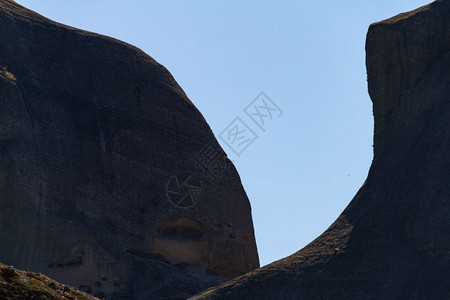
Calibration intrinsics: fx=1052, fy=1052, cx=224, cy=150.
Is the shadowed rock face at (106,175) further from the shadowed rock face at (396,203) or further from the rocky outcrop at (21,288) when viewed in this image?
the rocky outcrop at (21,288)

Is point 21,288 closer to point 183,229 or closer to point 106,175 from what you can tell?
point 106,175

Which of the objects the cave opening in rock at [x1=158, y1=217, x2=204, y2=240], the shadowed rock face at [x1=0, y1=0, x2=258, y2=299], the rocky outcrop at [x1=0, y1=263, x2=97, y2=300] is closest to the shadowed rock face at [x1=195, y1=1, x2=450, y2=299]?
the shadowed rock face at [x1=0, y1=0, x2=258, y2=299]

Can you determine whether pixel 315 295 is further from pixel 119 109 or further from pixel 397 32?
pixel 119 109

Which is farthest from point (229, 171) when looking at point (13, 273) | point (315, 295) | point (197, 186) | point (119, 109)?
point (13, 273)

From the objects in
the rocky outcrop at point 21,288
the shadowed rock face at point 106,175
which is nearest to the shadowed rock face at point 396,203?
the shadowed rock face at point 106,175

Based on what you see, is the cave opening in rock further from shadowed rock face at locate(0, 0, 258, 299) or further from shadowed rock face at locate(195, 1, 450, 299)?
shadowed rock face at locate(195, 1, 450, 299)

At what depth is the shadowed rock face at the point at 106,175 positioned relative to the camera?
3787cm

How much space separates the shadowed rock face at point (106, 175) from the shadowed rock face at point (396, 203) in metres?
6.98

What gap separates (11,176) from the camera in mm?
37531

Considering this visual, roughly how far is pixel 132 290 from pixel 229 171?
8.72 meters

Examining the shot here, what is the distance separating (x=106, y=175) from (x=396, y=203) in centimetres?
1284

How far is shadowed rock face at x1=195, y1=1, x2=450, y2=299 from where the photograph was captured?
30.3 metres

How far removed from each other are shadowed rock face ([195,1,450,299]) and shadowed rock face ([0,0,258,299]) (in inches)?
275

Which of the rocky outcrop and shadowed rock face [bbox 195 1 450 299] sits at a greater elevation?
shadowed rock face [bbox 195 1 450 299]
